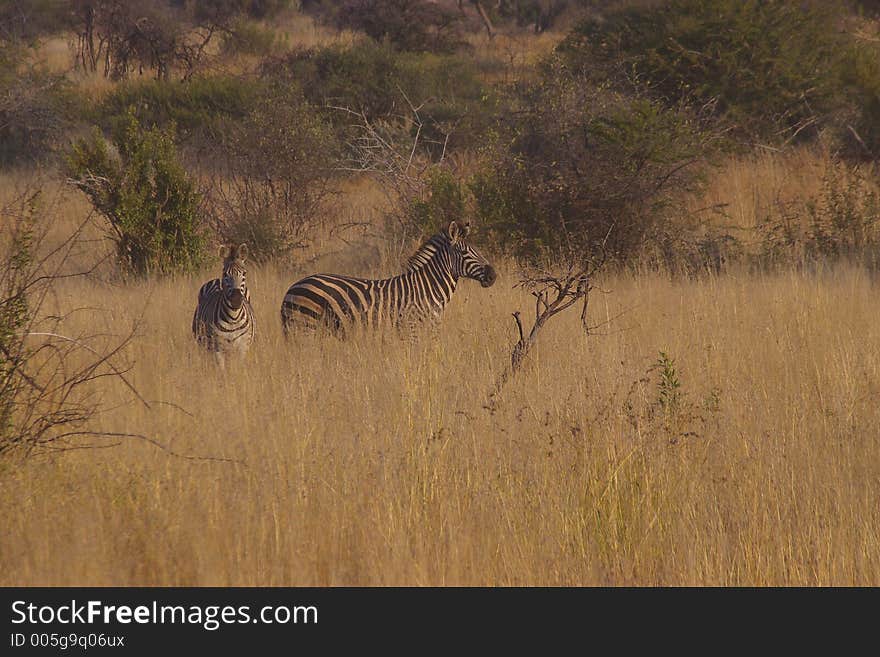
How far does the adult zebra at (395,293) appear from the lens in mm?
7473

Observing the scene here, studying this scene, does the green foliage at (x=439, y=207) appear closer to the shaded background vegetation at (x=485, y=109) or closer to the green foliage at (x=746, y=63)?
the shaded background vegetation at (x=485, y=109)

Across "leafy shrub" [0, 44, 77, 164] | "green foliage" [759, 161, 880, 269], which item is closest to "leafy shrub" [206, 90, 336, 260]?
"green foliage" [759, 161, 880, 269]

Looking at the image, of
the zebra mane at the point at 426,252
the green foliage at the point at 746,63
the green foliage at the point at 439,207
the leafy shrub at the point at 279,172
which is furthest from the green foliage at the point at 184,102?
the zebra mane at the point at 426,252

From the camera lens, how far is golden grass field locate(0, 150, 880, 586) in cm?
359

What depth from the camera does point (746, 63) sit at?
17.3 meters

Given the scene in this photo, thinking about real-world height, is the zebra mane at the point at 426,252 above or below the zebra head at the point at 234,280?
above

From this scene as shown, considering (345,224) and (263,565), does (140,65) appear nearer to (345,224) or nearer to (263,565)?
(345,224)

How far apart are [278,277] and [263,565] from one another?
7541 millimetres

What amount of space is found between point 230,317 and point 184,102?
16.8 metres

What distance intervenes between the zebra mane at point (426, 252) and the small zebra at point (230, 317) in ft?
4.76

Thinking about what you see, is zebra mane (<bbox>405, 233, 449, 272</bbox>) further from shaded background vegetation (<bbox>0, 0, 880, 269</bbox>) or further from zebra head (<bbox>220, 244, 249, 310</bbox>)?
zebra head (<bbox>220, 244, 249, 310</bbox>)

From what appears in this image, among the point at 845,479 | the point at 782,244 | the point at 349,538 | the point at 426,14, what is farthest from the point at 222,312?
the point at 426,14

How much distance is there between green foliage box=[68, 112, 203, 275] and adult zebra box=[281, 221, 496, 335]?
3.81 meters

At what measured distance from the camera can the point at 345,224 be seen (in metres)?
13.2
